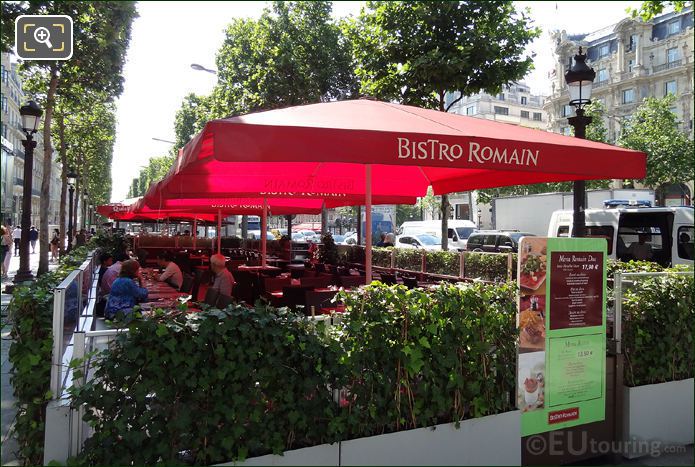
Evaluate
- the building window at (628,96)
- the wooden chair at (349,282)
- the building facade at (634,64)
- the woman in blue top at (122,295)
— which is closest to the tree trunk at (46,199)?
the wooden chair at (349,282)

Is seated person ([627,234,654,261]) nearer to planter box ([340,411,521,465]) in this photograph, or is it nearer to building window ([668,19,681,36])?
planter box ([340,411,521,465])

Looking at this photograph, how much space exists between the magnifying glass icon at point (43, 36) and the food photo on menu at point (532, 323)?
6.62 meters

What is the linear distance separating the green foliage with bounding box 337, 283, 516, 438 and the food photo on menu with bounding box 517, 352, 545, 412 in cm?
11

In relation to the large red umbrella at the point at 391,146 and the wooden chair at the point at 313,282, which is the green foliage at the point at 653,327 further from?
the wooden chair at the point at 313,282

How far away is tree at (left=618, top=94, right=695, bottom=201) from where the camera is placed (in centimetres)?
2956

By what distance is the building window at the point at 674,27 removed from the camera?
55.9 m

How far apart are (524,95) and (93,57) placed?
87222mm

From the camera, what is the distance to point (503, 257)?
13.4 m

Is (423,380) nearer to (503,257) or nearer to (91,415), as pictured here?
(91,415)

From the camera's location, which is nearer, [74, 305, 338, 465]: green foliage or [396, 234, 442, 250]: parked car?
[74, 305, 338, 465]: green foliage

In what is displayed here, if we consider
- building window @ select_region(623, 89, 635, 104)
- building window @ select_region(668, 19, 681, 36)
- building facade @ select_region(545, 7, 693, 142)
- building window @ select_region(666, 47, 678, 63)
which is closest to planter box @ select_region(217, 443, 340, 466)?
building facade @ select_region(545, 7, 693, 142)

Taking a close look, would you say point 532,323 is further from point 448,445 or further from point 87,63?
point 87,63

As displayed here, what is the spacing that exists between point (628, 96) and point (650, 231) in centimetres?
5216

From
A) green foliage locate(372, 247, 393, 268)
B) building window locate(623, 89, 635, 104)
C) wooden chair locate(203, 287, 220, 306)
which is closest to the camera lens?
wooden chair locate(203, 287, 220, 306)
